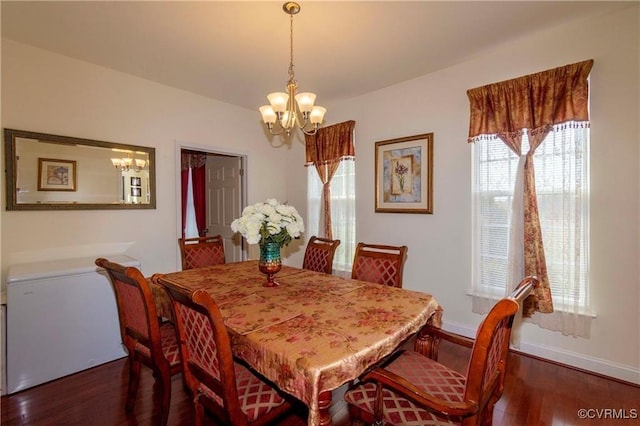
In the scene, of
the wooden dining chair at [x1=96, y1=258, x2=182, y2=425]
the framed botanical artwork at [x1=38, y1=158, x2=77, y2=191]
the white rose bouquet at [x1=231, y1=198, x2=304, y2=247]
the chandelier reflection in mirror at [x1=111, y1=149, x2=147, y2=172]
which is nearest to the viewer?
the wooden dining chair at [x1=96, y1=258, x2=182, y2=425]

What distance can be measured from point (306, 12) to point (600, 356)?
3.27 meters

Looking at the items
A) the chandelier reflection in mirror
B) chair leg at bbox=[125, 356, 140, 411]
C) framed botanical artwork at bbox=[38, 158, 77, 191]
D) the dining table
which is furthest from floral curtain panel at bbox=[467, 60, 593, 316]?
framed botanical artwork at bbox=[38, 158, 77, 191]

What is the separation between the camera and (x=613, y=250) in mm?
2189

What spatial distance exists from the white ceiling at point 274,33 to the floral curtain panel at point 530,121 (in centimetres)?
40

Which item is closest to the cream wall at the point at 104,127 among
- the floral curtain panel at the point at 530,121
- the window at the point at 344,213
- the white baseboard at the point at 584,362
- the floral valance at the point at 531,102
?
the window at the point at 344,213

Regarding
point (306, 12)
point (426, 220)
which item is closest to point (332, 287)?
point (426, 220)

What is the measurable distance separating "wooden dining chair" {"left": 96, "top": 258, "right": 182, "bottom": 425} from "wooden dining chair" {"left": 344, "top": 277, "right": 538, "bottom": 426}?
38.5 inches

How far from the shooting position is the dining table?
3.57 feet

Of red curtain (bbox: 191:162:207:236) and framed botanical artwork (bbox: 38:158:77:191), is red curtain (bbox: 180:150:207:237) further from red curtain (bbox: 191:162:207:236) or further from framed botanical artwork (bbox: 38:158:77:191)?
framed botanical artwork (bbox: 38:158:77:191)

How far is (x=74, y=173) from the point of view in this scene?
8.84ft

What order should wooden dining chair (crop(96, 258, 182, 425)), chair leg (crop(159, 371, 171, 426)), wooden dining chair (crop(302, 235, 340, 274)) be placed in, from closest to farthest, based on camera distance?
wooden dining chair (crop(96, 258, 182, 425)) < chair leg (crop(159, 371, 171, 426)) < wooden dining chair (crop(302, 235, 340, 274))

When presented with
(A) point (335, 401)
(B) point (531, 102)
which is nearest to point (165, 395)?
(A) point (335, 401)

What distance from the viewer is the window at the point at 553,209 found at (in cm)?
228

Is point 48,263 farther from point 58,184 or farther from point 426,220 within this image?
point 426,220
